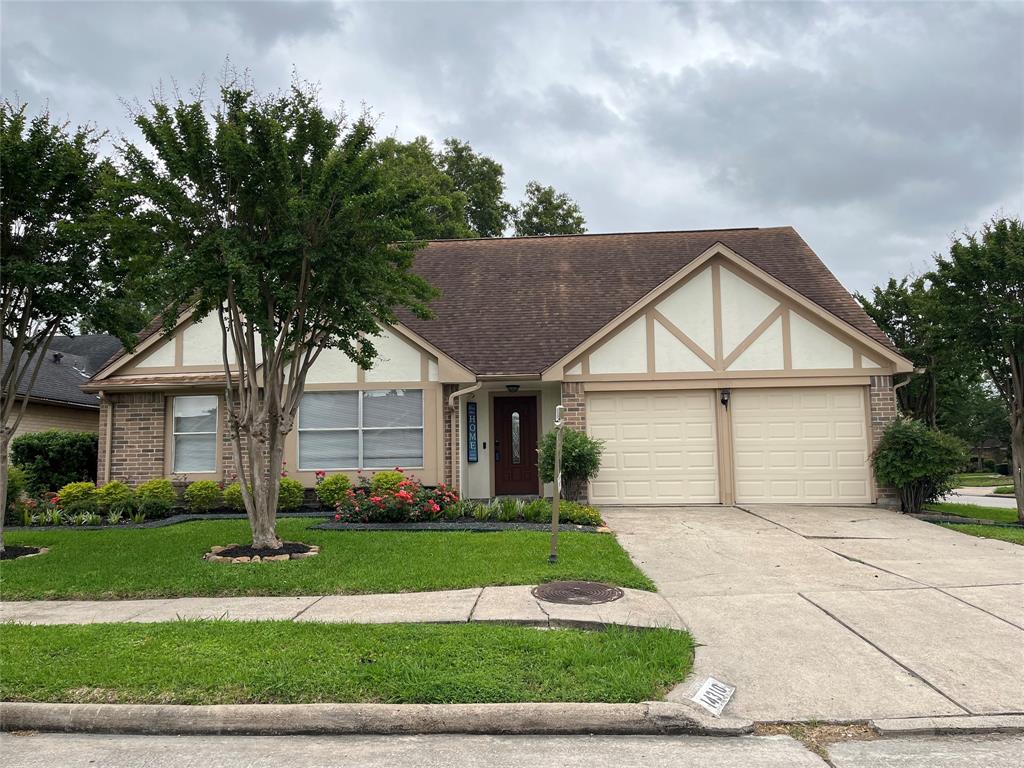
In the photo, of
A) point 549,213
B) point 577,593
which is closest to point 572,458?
point 577,593

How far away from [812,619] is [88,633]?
5961 mm

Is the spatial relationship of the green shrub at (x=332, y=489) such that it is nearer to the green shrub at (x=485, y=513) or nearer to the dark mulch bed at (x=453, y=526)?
the dark mulch bed at (x=453, y=526)

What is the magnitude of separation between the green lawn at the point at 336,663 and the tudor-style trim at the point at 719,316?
8205 mm

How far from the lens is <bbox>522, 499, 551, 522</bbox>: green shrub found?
10891 mm

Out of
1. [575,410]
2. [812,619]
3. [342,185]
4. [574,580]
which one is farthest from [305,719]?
[575,410]

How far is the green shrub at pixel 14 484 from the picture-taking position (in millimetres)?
12258

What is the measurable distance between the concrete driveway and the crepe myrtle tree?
491 cm

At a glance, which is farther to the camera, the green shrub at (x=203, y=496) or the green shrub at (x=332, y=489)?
the green shrub at (x=203, y=496)

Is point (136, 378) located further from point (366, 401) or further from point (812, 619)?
point (812, 619)

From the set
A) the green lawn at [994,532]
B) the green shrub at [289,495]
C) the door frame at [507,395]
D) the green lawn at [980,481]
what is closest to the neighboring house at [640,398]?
the door frame at [507,395]

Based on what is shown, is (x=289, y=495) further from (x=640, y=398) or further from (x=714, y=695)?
(x=714, y=695)

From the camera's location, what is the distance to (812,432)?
1308cm

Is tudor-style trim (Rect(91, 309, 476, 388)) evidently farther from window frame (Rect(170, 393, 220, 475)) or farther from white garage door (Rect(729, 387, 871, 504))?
white garage door (Rect(729, 387, 871, 504))

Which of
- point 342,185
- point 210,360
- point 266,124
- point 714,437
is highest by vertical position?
point 266,124
